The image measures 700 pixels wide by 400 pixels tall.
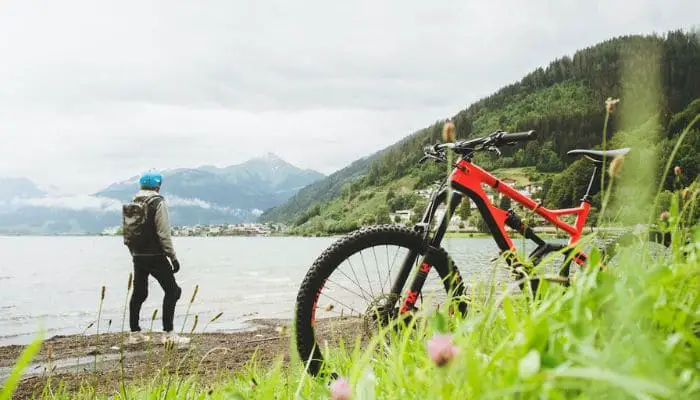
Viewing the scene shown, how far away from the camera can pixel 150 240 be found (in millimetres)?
9977

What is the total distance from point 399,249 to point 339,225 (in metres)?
138

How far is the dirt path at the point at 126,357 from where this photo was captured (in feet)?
23.5

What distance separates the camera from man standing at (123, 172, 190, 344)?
986 centimetres

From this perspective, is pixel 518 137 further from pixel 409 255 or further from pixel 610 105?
pixel 610 105

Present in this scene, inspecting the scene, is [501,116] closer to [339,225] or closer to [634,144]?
[339,225]

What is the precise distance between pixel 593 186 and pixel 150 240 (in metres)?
7.68

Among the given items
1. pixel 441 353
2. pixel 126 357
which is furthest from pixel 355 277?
pixel 126 357

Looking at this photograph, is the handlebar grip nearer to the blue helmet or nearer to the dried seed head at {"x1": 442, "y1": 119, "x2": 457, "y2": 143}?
the dried seed head at {"x1": 442, "y1": 119, "x2": 457, "y2": 143}

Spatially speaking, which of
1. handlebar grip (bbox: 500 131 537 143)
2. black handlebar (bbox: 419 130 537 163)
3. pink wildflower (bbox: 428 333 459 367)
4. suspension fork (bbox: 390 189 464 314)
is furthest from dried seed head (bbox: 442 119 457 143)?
pink wildflower (bbox: 428 333 459 367)

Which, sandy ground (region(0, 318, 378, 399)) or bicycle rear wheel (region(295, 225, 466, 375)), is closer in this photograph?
bicycle rear wheel (region(295, 225, 466, 375))

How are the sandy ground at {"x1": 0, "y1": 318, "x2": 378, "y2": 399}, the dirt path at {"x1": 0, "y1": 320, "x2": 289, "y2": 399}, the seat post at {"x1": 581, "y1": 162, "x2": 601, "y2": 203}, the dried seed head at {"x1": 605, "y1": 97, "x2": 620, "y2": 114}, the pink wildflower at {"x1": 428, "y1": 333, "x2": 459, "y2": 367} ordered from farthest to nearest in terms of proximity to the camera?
1. the dirt path at {"x1": 0, "y1": 320, "x2": 289, "y2": 399}
2. the sandy ground at {"x1": 0, "y1": 318, "x2": 378, "y2": 399}
3. the seat post at {"x1": 581, "y1": 162, "x2": 601, "y2": 203}
4. the dried seed head at {"x1": 605, "y1": 97, "x2": 620, "y2": 114}
5. the pink wildflower at {"x1": 428, "y1": 333, "x2": 459, "y2": 367}

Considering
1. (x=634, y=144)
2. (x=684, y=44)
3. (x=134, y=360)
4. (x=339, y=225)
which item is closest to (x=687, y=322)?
(x=634, y=144)

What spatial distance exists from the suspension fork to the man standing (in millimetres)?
6789

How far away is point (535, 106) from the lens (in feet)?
641
